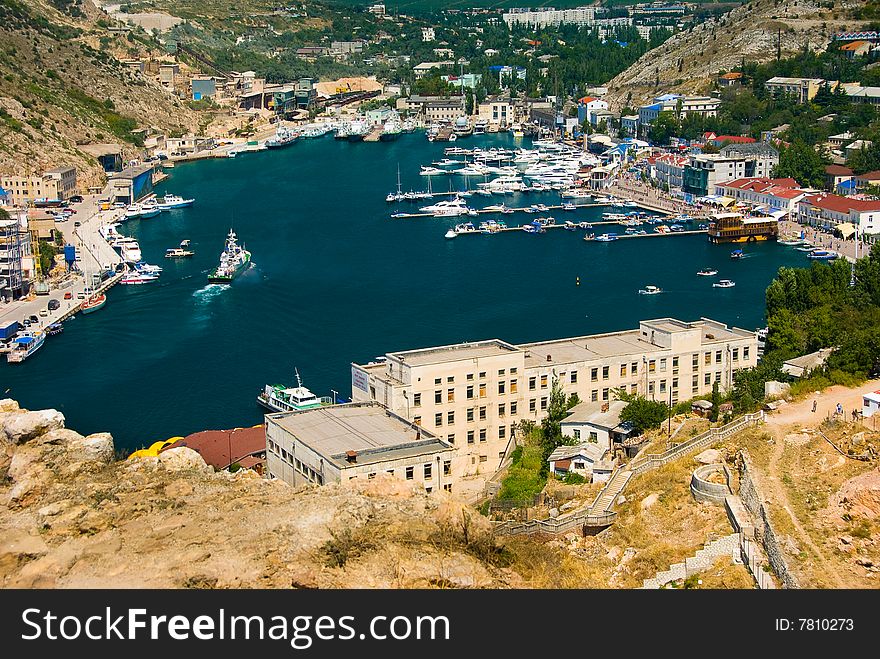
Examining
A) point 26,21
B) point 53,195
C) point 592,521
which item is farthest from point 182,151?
point 592,521

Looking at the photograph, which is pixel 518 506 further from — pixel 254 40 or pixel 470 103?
pixel 254 40

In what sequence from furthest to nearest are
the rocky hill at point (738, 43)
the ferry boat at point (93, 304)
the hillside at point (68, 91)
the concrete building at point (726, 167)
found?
the rocky hill at point (738, 43) < the hillside at point (68, 91) < the concrete building at point (726, 167) < the ferry boat at point (93, 304)

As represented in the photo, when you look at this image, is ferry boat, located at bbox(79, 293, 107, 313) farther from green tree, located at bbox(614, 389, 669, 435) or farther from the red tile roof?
green tree, located at bbox(614, 389, 669, 435)

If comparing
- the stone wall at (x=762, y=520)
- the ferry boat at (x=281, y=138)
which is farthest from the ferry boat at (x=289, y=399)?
the ferry boat at (x=281, y=138)

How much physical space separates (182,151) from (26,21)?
45.2 ft

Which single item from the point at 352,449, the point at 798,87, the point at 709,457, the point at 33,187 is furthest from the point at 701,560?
the point at 798,87

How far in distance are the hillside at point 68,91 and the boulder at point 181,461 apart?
141 ft

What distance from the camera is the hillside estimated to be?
→ 58.5 m

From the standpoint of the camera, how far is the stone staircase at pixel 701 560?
1218cm

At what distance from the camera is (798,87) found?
67.6 metres

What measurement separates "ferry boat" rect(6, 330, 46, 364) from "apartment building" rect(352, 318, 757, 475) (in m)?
12.2

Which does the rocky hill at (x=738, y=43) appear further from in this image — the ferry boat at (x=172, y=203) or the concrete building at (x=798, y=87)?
the ferry boat at (x=172, y=203)

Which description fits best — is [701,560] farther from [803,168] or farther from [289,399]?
[803,168]

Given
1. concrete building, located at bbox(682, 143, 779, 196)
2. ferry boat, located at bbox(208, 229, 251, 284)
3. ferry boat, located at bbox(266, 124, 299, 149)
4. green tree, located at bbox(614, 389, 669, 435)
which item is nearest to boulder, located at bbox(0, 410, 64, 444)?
green tree, located at bbox(614, 389, 669, 435)
